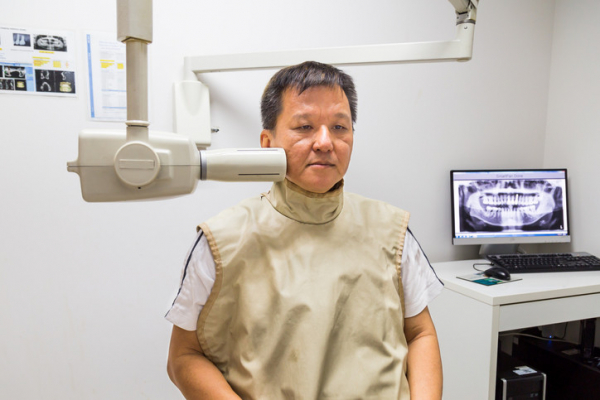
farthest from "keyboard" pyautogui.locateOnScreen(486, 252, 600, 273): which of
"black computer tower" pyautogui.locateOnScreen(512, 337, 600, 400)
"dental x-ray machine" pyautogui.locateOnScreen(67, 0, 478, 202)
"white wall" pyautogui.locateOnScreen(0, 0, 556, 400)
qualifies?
"dental x-ray machine" pyautogui.locateOnScreen(67, 0, 478, 202)

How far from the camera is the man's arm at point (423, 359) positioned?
3.33 feet

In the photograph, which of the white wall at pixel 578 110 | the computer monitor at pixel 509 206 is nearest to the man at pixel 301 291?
the computer monitor at pixel 509 206

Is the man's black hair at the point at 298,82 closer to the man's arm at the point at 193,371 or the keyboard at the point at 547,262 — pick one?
the man's arm at the point at 193,371

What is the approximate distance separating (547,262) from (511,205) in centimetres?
31

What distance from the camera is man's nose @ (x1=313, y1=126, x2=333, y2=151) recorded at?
3.09 feet

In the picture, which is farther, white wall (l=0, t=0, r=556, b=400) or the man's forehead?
white wall (l=0, t=0, r=556, b=400)

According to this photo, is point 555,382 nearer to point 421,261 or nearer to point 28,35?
point 421,261

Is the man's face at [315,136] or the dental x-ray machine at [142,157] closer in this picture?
the dental x-ray machine at [142,157]

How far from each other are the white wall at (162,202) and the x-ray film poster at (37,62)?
0.03 meters

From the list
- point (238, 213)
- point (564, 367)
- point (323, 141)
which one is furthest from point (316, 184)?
point (564, 367)

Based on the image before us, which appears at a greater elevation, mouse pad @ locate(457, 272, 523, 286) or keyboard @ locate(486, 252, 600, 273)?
keyboard @ locate(486, 252, 600, 273)

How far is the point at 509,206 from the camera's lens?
7.00 feet

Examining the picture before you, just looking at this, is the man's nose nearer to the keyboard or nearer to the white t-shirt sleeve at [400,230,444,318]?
the white t-shirt sleeve at [400,230,444,318]

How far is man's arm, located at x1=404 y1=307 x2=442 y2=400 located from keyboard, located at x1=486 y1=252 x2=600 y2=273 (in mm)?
1000
